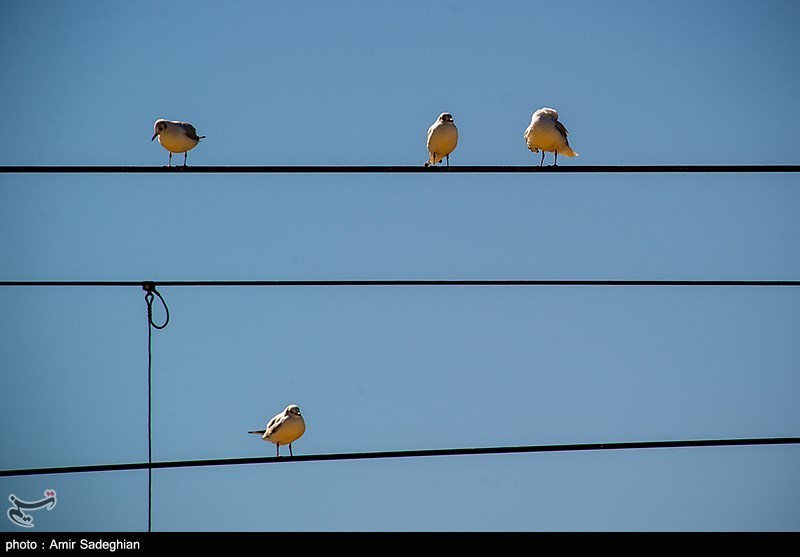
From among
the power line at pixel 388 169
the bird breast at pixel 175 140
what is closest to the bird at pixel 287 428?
the bird breast at pixel 175 140

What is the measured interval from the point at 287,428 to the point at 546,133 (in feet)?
13.2

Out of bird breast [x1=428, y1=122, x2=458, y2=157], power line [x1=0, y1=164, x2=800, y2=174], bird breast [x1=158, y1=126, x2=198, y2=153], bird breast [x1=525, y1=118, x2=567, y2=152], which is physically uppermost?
bird breast [x1=158, y1=126, x2=198, y2=153]

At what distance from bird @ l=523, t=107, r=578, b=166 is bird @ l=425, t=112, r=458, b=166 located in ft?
2.30

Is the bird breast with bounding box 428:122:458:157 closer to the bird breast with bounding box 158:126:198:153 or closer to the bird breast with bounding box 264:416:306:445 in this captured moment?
the bird breast with bounding box 158:126:198:153

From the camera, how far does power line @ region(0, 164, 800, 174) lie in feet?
26.4

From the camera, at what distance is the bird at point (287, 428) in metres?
13.0

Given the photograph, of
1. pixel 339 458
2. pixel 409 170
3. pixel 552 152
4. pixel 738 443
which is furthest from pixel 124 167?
pixel 552 152

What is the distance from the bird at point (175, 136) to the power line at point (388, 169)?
4372 millimetres

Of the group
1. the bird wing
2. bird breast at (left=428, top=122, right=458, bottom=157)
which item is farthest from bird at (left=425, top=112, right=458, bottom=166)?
the bird wing

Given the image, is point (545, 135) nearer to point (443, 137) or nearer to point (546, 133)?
point (546, 133)

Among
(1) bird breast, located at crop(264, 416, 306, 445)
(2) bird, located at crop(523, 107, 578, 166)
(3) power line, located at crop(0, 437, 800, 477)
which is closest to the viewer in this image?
(3) power line, located at crop(0, 437, 800, 477)

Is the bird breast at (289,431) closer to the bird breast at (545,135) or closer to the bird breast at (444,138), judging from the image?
the bird breast at (444,138)
